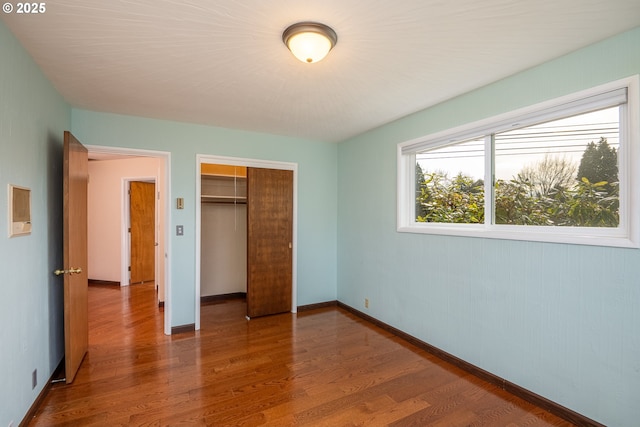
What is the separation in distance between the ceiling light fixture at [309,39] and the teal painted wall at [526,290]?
156 centimetres

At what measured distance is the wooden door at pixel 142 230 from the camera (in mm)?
5902

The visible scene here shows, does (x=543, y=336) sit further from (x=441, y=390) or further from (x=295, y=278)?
(x=295, y=278)

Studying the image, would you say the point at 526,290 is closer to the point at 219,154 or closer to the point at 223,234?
the point at 219,154

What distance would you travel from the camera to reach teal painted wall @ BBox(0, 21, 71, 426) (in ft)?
5.65

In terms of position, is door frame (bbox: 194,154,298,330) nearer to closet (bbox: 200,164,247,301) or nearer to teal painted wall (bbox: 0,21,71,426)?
closet (bbox: 200,164,247,301)

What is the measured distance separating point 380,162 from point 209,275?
327 centimetres

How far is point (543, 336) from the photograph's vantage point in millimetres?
2172

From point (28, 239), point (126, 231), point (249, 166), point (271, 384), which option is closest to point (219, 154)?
point (249, 166)

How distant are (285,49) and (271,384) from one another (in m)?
2.55

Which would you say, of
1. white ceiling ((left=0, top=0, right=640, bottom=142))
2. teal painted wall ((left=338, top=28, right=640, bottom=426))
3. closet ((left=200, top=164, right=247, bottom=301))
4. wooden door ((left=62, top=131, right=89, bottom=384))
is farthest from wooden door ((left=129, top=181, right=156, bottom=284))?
teal painted wall ((left=338, top=28, right=640, bottom=426))

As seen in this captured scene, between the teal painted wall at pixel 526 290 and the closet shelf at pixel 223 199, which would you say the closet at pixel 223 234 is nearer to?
the closet shelf at pixel 223 199

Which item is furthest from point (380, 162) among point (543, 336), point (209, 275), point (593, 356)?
point (209, 275)

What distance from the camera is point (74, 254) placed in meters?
2.54

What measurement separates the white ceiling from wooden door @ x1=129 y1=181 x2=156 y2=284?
332 cm
